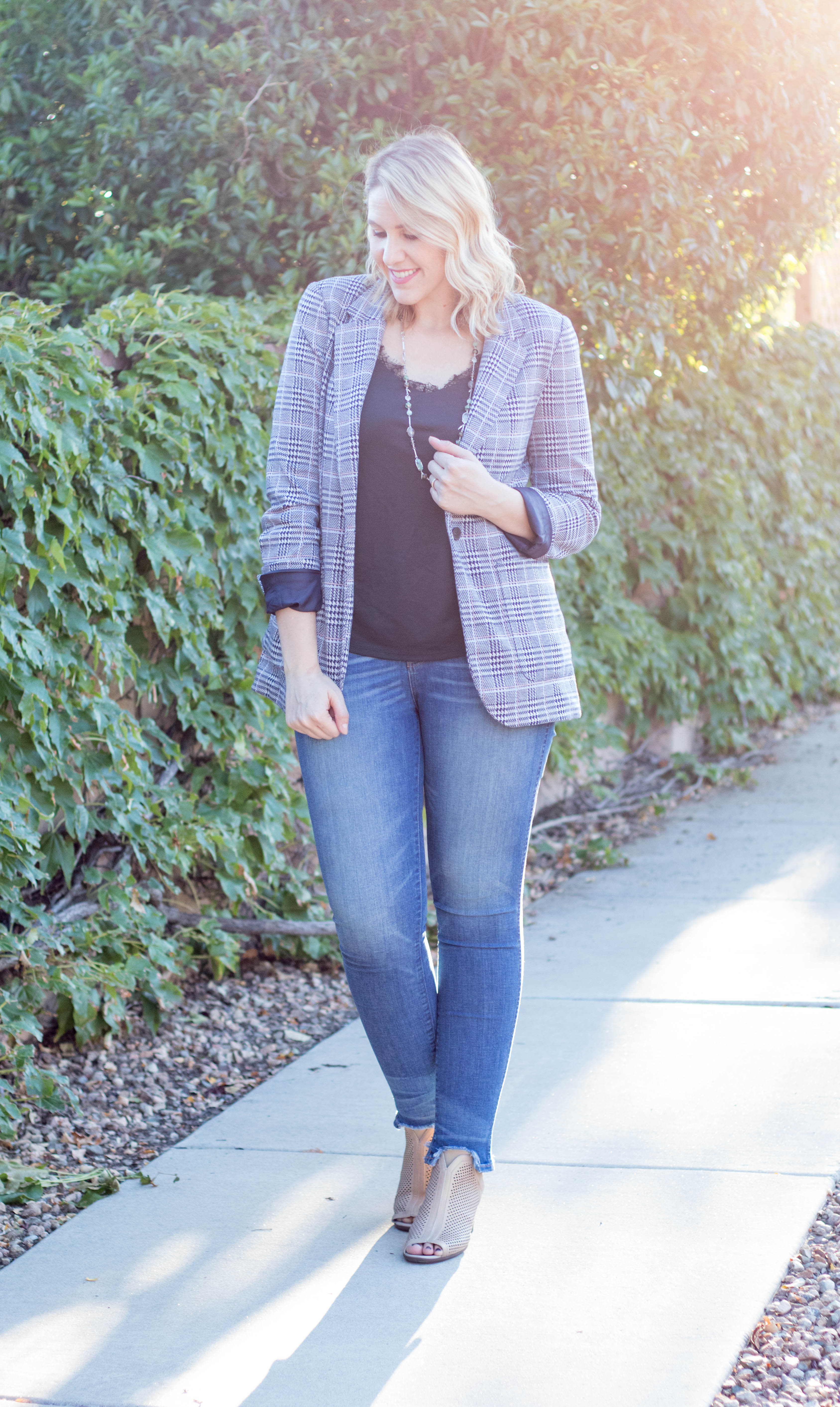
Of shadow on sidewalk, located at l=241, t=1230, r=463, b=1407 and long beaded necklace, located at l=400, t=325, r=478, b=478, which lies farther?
long beaded necklace, located at l=400, t=325, r=478, b=478

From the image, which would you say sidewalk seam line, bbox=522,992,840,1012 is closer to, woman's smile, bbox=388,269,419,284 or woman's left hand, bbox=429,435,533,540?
woman's left hand, bbox=429,435,533,540

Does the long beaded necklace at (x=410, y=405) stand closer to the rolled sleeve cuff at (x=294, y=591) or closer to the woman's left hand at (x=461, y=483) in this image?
the woman's left hand at (x=461, y=483)

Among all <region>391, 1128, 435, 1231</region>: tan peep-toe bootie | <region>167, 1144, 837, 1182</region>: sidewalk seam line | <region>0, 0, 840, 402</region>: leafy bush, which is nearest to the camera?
<region>391, 1128, 435, 1231</region>: tan peep-toe bootie

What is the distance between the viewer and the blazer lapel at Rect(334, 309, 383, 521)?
2.51 meters

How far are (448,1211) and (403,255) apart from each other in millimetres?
1704

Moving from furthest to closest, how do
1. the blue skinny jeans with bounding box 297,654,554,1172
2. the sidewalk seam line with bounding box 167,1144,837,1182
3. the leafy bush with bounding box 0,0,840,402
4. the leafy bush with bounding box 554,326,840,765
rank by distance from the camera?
the leafy bush with bounding box 554,326,840,765 → the leafy bush with bounding box 0,0,840,402 → the sidewalk seam line with bounding box 167,1144,837,1182 → the blue skinny jeans with bounding box 297,654,554,1172

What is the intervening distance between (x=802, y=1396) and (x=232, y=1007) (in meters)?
2.21

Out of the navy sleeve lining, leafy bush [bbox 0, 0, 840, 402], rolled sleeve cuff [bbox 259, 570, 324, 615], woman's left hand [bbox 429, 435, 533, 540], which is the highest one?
leafy bush [bbox 0, 0, 840, 402]

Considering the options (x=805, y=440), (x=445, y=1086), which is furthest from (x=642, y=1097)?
(x=805, y=440)

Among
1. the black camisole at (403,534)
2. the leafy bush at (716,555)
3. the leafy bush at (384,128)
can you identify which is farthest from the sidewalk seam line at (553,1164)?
Answer: the leafy bush at (384,128)

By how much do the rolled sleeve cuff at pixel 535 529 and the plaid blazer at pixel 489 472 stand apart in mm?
12

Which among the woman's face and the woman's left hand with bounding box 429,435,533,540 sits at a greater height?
the woman's face

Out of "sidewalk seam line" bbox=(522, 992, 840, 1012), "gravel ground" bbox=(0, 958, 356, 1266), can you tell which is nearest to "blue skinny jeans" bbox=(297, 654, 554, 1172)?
"gravel ground" bbox=(0, 958, 356, 1266)

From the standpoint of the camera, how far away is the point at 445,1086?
8.60 ft
